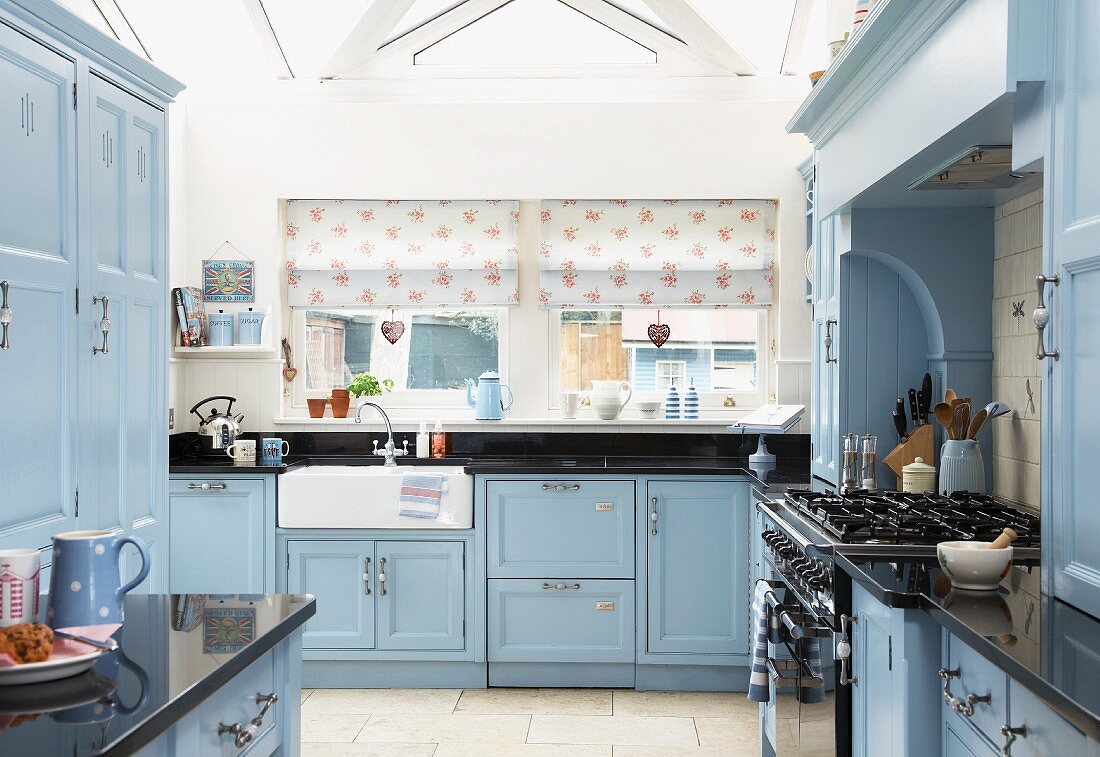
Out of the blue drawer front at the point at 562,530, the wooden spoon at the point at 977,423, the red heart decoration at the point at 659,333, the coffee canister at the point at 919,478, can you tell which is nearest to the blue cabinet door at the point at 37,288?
the blue drawer front at the point at 562,530

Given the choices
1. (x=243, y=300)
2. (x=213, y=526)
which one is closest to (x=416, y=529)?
(x=213, y=526)

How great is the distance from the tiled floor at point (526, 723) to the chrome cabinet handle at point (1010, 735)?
6.74ft

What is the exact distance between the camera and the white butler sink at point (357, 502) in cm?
411

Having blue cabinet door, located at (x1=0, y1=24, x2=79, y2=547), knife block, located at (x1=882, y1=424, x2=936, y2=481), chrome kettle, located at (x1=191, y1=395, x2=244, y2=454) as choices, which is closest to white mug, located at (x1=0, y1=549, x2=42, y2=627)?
blue cabinet door, located at (x1=0, y1=24, x2=79, y2=547)

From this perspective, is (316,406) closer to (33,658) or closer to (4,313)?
(4,313)

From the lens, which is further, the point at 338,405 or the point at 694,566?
the point at 338,405

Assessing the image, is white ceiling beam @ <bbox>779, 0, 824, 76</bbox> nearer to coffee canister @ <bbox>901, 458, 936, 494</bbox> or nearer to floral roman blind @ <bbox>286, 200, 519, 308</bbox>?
floral roman blind @ <bbox>286, 200, 519, 308</bbox>

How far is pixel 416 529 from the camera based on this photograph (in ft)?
13.6

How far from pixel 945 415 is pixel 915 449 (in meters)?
0.21

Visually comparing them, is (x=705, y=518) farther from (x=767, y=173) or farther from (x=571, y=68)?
(x=571, y=68)

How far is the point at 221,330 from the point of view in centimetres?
472

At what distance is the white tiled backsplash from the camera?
9.61ft

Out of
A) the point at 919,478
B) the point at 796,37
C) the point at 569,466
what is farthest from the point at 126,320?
the point at 796,37

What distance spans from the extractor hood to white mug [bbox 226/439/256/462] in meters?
3.09
